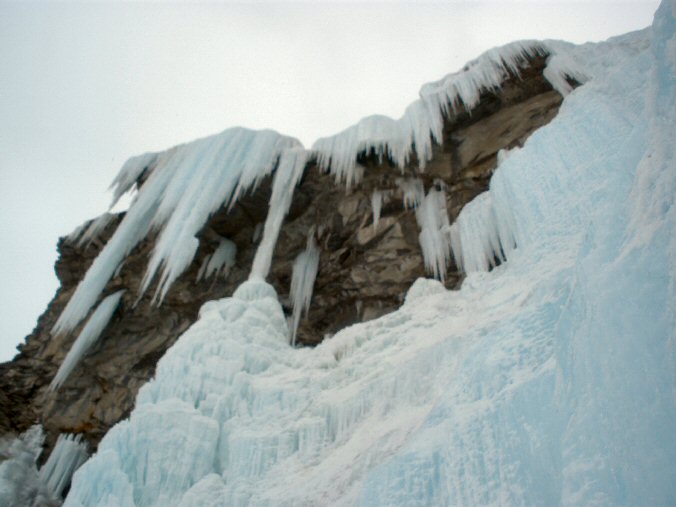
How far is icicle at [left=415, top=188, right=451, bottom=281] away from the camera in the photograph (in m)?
9.20

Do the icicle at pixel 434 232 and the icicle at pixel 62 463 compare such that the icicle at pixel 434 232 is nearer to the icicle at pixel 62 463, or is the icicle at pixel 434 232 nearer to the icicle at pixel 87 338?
the icicle at pixel 87 338

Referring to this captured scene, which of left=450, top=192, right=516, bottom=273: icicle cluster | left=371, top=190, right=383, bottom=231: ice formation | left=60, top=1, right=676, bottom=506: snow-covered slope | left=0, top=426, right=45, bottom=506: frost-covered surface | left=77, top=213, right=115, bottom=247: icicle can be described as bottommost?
left=60, top=1, right=676, bottom=506: snow-covered slope

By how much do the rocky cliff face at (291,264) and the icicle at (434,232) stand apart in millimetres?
134

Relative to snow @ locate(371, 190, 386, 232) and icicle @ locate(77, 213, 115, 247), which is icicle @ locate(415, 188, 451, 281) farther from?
icicle @ locate(77, 213, 115, 247)

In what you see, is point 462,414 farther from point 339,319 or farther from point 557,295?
point 339,319

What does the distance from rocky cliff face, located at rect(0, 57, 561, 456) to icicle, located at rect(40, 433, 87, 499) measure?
0.78ft

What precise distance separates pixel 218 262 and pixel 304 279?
175 cm

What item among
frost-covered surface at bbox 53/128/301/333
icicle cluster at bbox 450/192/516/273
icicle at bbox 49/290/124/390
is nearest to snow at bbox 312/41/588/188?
frost-covered surface at bbox 53/128/301/333

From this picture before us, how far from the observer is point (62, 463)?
1069 centimetres

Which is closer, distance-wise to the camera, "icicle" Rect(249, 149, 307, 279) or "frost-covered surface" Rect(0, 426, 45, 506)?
"frost-covered surface" Rect(0, 426, 45, 506)

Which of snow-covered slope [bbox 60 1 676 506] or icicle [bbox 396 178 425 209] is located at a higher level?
icicle [bbox 396 178 425 209]

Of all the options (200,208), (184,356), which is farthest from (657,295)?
(200,208)

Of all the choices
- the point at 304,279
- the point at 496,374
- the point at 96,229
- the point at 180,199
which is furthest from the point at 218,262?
the point at 496,374

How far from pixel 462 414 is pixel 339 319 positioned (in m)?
7.34
